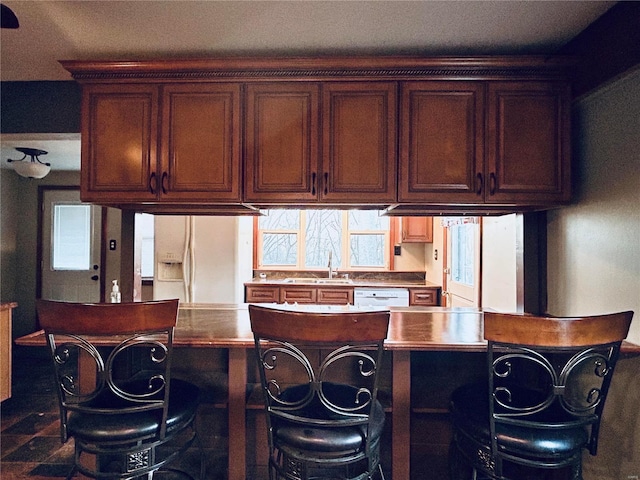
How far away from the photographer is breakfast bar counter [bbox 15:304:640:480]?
1542 mm

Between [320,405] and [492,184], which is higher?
[492,184]

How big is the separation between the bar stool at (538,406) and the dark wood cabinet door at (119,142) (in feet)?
5.93

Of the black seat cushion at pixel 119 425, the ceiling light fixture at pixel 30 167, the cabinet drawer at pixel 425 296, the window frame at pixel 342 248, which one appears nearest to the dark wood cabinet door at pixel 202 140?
the black seat cushion at pixel 119 425

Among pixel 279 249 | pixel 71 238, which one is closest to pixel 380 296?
pixel 279 249

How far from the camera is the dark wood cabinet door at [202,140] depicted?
6.31 ft

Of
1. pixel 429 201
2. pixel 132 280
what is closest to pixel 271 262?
pixel 132 280

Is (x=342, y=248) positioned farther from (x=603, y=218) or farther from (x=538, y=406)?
(x=538, y=406)

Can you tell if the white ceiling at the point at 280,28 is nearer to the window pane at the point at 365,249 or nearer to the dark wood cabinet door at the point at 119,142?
the dark wood cabinet door at the point at 119,142

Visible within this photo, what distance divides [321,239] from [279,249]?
61 cm

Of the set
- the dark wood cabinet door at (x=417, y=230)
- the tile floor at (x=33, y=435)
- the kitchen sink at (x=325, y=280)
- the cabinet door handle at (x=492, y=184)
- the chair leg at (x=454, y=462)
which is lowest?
the tile floor at (x=33, y=435)

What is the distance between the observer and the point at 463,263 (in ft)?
11.6

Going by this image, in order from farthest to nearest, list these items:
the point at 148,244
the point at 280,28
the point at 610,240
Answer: the point at 148,244
the point at 280,28
the point at 610,240

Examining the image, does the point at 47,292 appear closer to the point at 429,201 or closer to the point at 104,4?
the point at 104,4

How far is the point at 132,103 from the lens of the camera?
1.93 m
